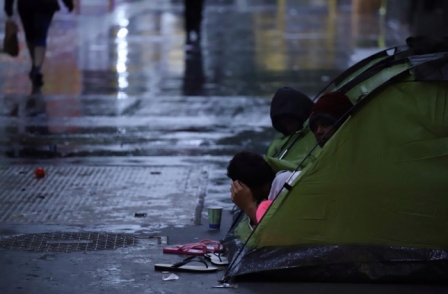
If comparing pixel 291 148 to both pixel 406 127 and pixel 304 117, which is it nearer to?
pixel 304 117

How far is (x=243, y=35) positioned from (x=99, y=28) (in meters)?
3.39

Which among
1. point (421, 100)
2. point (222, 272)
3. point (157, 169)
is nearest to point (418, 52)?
point (421, 100)

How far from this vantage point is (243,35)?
20141mm

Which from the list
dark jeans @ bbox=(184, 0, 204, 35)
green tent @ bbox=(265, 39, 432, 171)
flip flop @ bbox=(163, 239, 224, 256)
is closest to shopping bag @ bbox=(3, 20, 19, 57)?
dark jeans @ bbox=(184, 0, 204, 35)

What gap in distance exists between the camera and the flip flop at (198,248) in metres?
5.61

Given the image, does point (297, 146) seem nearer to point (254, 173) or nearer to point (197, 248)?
point (254, 173)

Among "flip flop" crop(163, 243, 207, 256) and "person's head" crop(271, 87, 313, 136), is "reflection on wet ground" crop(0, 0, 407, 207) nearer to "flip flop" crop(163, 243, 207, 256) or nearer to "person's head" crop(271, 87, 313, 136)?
"person's head" crop(271, 87, 313, 136)

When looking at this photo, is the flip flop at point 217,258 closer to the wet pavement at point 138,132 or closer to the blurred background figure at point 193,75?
the wet pavement at point 138,132

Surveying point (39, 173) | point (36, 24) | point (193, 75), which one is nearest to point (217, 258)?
point (39, 173)

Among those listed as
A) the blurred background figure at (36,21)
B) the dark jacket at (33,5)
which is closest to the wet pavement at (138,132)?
the blurred background figure at (36,21)

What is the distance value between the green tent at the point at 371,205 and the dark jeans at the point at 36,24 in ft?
27.5

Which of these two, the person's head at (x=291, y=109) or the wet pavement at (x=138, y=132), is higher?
the person's head at (x=291, y=109)

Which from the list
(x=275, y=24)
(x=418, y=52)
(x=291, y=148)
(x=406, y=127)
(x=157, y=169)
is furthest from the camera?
(x=275, y=24)

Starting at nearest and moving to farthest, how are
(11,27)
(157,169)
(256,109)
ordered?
(157,169) < (256,109) < (11,27)
